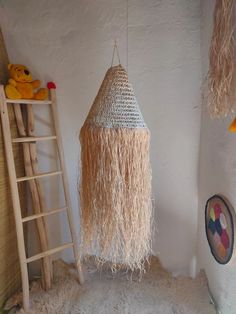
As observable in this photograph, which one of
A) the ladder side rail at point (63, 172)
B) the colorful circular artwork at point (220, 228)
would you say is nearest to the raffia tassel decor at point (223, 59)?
the colorful circular artwork at point (220, 228)

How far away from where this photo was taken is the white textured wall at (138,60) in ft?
4.61

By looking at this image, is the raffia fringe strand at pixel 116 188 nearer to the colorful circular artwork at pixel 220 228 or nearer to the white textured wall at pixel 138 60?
the colorful circular artwork at pixel 220 228

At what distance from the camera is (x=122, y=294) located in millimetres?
1396

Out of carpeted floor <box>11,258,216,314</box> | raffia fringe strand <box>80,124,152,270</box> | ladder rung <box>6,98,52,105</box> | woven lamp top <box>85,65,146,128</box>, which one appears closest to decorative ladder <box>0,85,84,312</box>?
ladder rung <box>6,98,52,105</box>

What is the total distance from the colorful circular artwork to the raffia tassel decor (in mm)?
482

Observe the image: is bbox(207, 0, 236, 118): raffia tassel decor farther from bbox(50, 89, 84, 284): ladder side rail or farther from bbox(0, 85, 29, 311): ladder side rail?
bbox(0, 85, 29, 311): ladder side rail

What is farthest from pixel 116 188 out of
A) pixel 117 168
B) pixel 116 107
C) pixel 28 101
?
pixel 28 101

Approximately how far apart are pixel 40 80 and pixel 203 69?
3.40 feet

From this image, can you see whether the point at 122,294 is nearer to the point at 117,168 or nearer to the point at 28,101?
the point at 117,168

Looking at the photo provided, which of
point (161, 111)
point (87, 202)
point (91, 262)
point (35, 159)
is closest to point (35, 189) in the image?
point (35, 159)

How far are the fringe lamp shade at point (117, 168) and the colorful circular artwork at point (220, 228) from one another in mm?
371

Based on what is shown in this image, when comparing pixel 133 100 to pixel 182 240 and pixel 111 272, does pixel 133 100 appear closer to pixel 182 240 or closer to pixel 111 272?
pixel 182 240

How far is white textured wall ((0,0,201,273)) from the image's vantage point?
141 centimetres

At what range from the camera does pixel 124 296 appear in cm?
138
